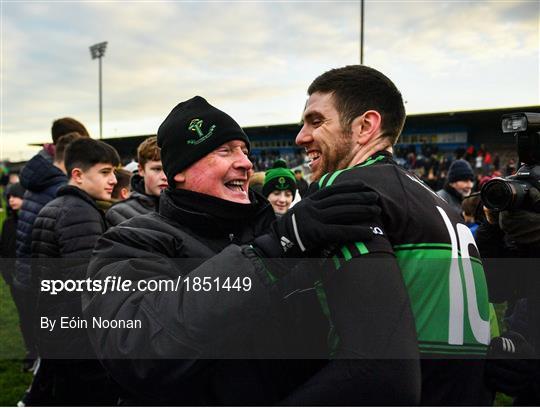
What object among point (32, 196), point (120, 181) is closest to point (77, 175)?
point (32, 196)

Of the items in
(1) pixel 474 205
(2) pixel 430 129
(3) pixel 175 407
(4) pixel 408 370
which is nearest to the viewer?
(4) pixel 408 370

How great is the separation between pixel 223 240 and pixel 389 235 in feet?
2.42

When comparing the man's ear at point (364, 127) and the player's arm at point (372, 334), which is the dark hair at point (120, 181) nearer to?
the man's ear at point (364, 127)

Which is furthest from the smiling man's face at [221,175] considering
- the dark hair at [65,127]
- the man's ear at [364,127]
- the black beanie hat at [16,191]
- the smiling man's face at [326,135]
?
the black beanie hat at [16,191]

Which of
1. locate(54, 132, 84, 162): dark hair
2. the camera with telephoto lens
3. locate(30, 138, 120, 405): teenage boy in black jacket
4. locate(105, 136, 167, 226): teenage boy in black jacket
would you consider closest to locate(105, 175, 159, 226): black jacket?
locate(105, 136, 167, 226): teenage boy in black jacket

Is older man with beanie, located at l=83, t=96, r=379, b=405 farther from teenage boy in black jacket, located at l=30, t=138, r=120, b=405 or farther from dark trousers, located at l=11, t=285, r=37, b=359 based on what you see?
dark trousers, located at l=11, t=285, r=37, b=359

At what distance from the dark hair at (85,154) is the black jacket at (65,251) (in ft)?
0.86

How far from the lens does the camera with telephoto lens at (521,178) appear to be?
79.8 inches

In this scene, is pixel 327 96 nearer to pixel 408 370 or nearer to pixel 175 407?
pixel 408 370

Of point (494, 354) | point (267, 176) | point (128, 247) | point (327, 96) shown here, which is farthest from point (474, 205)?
point (128, 247)

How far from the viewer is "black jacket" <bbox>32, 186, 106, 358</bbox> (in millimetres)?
3242

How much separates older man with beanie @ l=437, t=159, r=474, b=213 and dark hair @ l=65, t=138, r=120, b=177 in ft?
13.9

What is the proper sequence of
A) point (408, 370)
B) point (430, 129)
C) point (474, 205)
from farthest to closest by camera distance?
point (430, 129) < point (474, 205) < point (408, 370)

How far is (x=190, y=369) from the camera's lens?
1.46 meters
